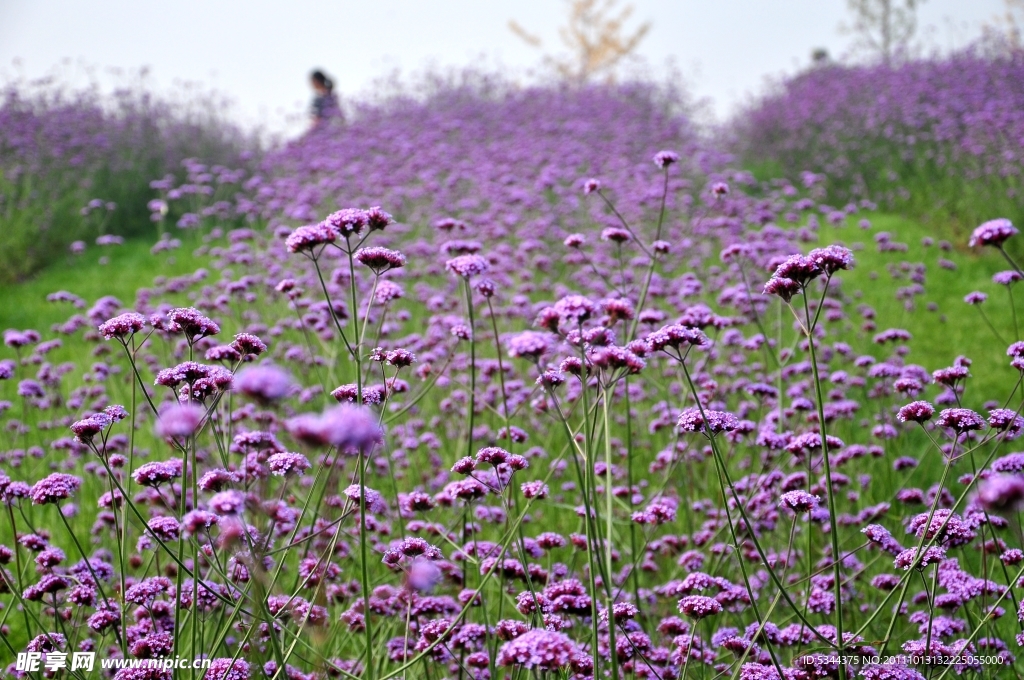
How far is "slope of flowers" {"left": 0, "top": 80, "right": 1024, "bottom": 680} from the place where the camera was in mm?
1947

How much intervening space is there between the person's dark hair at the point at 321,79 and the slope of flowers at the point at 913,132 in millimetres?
8513

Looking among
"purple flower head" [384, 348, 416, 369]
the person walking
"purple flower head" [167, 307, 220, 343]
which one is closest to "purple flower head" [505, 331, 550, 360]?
"purple flower head" [384, 348, 416, 369]

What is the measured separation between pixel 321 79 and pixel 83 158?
5370mm

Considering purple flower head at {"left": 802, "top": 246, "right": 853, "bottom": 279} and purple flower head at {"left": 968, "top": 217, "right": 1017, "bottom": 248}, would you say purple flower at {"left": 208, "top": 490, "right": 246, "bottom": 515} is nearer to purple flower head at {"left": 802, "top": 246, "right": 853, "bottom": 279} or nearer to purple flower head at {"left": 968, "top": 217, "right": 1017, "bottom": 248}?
purple flower head at {"left": 802, "top": 246, "right": 853, "bottom": 279}

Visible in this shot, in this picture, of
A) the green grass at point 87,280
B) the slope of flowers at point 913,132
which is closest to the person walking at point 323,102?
the green grass at point 87,280

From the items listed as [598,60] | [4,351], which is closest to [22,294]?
[4,351]

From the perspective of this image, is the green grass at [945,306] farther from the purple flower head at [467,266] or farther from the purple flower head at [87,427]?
the purple flower head at [87,427]

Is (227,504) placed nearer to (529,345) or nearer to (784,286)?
(529,345)

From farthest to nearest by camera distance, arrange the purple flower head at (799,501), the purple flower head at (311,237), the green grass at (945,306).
→ 1. the green grass at (945,306)
2. the purple flower head at (799,501)
3. the purple flower head at (311,237)

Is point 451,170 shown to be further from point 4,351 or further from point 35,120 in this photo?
point 35,120

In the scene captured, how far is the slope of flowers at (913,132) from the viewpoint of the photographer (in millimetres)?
10031

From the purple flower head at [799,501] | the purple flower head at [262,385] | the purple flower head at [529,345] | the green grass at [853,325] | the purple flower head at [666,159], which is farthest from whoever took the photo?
the green grass at [853,325]

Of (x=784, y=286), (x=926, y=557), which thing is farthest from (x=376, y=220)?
(x=926, y=557)

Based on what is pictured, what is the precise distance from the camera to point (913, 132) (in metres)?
12.8
